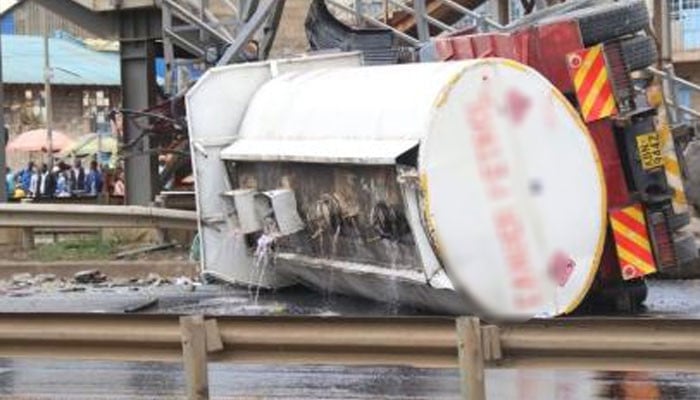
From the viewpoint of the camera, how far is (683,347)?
517 centimetres

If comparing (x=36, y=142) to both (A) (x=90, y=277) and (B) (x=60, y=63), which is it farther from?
(A) (x=90, y=277)

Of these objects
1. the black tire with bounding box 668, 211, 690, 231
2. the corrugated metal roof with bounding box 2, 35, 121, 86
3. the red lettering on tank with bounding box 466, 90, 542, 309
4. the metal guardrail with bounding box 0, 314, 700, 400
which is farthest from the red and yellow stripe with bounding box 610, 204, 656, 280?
the corrugated metal roof with bounding box 2, 35, 121, 86

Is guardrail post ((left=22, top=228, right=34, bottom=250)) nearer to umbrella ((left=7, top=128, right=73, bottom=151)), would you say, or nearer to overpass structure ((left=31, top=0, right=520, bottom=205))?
overpass structure ((left=31, top=0, right=520, bottom=205))

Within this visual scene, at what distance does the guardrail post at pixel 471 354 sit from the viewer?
17.0 feet

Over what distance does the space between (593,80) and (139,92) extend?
13240mm

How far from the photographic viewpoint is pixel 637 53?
9250 millimetres

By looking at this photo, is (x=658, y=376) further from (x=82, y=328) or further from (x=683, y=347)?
(x=82, y=328)

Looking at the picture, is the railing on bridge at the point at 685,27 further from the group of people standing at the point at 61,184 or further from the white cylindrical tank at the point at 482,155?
the white cylindrical tank at the point at 482,155

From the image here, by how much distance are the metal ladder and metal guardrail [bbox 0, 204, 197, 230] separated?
352 cm

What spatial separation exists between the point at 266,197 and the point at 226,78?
4.93ft

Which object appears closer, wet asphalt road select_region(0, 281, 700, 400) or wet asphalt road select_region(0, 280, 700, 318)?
wet asphalt road select_region(0, 281, 700, 400)

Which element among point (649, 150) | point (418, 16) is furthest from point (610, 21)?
point (418, 16)

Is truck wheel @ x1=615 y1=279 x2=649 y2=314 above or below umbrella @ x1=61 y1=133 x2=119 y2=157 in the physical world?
below

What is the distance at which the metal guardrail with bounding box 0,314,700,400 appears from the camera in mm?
5199
